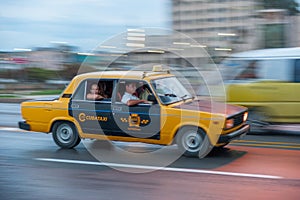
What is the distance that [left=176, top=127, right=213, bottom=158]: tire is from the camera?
25.4ft

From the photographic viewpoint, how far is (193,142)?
25.7 ft

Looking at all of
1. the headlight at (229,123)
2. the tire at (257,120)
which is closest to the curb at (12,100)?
the tire at (257,120)

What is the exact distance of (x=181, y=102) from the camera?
8.12 meters

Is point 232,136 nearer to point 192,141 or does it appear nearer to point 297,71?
point 192,141

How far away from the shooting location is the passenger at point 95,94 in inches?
334

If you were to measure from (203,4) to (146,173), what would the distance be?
3488 cm

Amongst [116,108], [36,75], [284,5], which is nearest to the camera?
[116,108]

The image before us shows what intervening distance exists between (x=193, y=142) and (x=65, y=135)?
2713 millimetres

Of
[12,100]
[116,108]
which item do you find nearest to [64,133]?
[116,108]

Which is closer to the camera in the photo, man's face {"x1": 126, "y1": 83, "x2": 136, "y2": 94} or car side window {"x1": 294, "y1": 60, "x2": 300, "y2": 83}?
man's face {"x1": 126, "y1": 83, "x2": 136, "y2": 94}

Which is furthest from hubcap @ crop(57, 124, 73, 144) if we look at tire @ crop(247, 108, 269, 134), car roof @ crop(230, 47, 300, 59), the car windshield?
car roof @ crop(230, 47, 300, 59)

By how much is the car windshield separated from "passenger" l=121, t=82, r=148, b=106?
1.10 ft

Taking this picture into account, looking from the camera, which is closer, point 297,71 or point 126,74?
point 126,74

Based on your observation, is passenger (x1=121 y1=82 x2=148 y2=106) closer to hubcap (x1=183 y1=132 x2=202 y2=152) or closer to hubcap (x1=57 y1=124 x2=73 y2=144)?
hubcap (x1=183 y1=132 x2=202 y2=152)
